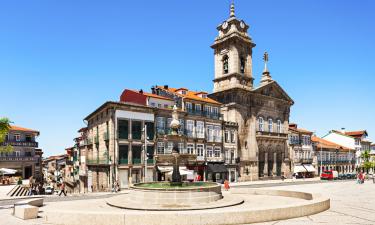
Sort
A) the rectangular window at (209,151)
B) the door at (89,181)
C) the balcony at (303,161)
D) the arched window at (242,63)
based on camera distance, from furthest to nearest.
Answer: the balcony at (303,161)
the arched window at (242,63)
the rectangular window at (209,151)
the door at (89,181)

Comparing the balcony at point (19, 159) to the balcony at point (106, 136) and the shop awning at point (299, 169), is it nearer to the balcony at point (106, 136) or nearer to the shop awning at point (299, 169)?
the balcony at point (106, 136)

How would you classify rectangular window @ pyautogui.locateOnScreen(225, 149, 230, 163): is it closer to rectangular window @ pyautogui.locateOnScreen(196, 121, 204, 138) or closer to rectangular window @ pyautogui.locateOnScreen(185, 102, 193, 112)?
rectangular window @ pyautogui.locateOnScreen(196, 121, 204, 138)

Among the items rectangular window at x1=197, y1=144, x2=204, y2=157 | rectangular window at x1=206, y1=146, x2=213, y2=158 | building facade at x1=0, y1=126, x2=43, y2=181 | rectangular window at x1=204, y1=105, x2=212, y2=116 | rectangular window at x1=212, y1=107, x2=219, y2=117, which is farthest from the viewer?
building facade at x1=0, y1=126, x2=43, y2=181

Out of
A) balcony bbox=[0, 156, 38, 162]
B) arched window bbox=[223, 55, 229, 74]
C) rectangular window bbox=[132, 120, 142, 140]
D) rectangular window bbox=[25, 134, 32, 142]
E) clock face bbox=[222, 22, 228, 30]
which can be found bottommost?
balcony bbox=[0, 156, 38, 162]

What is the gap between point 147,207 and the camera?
16172mm

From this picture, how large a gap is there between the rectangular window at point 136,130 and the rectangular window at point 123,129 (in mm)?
841

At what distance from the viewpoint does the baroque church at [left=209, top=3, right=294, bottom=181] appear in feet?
179

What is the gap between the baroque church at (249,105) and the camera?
54.4 m

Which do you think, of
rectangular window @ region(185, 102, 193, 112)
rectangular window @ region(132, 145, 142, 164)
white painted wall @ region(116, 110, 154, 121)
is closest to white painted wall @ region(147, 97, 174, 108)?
rectangular window @ region(185, 102, 193, 112)

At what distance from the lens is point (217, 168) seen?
49.5 metres

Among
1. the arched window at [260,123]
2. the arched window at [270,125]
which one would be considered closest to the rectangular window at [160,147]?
the arched window at [260,123]

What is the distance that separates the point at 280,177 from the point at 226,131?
16673mm

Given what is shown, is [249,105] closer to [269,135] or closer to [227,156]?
[269,135]

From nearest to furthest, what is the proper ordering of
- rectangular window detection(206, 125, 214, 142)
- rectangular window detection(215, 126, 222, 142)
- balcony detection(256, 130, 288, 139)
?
rectangular window detection(206, 125, 214, 142)
rectangular window detection(215, 126, 222, 142)
balcony detection(256, 130, 288, 139)
